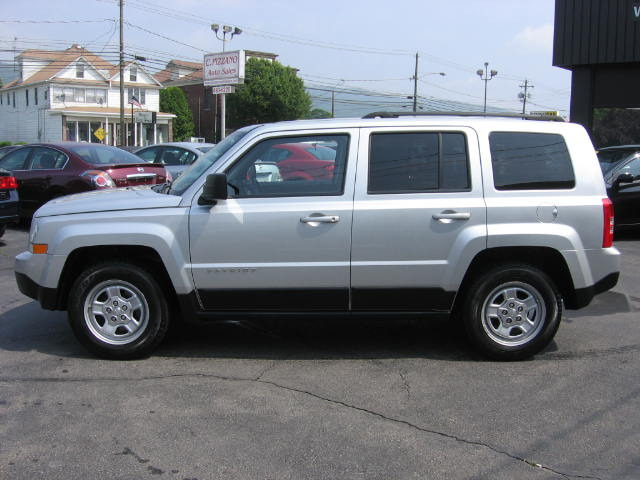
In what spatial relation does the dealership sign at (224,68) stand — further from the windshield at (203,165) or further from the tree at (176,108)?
the tree at (176,108)

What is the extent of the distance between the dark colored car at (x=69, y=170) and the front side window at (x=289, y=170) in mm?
6433

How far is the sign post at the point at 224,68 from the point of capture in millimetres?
31564

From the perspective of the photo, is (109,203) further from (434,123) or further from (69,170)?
(69,170)

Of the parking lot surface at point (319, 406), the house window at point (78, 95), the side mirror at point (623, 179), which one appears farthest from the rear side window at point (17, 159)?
the house window at point (78, 95)

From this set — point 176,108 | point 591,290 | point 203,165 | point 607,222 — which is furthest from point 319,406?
point 176,108

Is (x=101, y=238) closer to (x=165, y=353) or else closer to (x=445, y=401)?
(x=165, y=353)

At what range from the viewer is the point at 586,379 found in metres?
4.77

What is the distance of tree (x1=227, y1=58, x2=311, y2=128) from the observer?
62969mm

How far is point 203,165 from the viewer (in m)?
5.43

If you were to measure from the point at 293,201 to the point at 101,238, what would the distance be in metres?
1.48

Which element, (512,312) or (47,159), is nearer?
(512,312)

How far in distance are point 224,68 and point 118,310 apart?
28934 millimetres

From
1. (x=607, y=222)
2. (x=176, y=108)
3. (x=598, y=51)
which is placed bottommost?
(x=607, y=222)

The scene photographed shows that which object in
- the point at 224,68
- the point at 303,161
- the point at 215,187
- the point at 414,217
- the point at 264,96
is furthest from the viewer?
the point at 264,96
